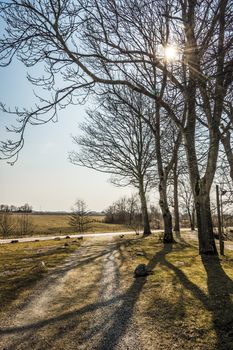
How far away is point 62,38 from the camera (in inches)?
429

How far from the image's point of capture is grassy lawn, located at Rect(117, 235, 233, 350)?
4.81 meters

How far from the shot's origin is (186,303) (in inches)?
253

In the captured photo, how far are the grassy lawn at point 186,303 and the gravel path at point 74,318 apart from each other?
0.25 m

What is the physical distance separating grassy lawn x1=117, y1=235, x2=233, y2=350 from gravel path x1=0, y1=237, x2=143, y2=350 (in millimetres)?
251

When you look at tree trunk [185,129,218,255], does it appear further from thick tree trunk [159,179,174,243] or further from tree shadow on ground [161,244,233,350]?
thick tree trunk [159,179,174,243]

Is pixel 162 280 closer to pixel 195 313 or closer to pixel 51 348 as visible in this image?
pixel 195 313

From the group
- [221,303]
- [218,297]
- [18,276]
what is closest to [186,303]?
[221,303]

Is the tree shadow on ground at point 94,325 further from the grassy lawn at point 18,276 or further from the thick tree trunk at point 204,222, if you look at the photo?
the thick tree trunk at point 204,222

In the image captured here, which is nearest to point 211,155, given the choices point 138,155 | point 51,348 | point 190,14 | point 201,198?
point 201,198

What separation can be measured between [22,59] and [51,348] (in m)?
9.17

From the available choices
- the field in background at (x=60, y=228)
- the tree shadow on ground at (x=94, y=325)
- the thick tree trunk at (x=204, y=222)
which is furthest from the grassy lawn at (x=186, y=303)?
the field in background at (x=60, y=228)

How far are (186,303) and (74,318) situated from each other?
2099 mm

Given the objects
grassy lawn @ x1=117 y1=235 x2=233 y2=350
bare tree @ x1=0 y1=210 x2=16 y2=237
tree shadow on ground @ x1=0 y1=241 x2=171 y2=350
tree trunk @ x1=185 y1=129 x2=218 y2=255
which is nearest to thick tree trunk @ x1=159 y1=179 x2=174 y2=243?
tree trunk @ x1=185 y1=129 x2=218 y2=255

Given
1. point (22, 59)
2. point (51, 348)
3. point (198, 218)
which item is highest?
point (22, 59)
